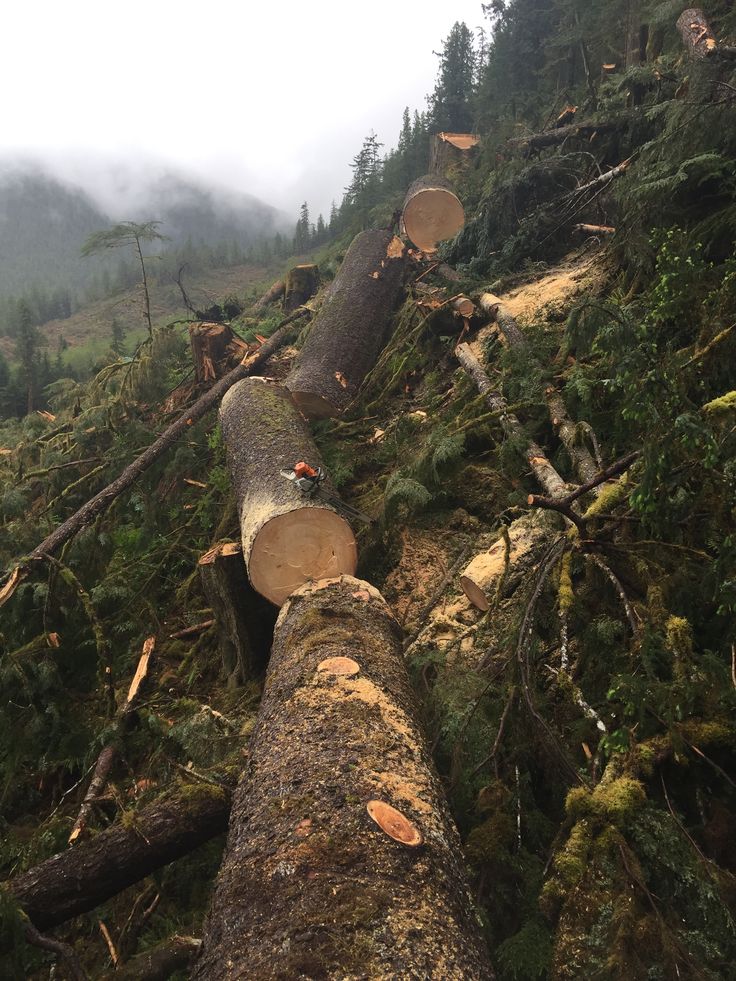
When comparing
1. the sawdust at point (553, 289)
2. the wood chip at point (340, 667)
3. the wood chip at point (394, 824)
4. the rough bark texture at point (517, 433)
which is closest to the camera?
the wood chip at point (394, 824)

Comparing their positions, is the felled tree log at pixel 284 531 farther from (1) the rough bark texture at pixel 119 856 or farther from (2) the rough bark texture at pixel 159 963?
(2) the rough bark texture at pixel 159 963

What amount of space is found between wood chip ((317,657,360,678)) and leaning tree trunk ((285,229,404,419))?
4.66 meters

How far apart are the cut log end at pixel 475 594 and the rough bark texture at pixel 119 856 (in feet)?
6.39

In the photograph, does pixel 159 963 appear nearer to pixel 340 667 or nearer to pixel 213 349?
pixel 340 667

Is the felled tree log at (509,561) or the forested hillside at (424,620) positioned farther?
the felled tree log at (509,561)

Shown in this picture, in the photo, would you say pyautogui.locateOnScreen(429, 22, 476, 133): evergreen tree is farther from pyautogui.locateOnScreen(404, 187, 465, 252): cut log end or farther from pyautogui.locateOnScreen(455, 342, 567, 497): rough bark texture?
pyautogui.locateOnScreen(455, 342, 567, 497): rough bark texture

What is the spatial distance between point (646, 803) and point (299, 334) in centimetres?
911

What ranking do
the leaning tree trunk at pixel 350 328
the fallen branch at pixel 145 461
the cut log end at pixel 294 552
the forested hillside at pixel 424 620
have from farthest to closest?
the leaning tree trunk at pixel 350 328
the fallen branch at pixel 145 461
the cut log end at pixel 294 552
the forested hillside at pixel 424 620

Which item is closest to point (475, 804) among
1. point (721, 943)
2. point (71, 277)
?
Result: point (721, 943)

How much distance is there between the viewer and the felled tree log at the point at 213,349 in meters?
9.23

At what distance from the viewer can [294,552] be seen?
4508 mm

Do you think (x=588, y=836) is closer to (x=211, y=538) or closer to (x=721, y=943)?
(x=721, y=943)

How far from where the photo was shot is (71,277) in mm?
125375

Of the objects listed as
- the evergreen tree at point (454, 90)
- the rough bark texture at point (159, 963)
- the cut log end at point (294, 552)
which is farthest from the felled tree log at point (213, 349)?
the evergreen tree at point (454, 90)
